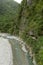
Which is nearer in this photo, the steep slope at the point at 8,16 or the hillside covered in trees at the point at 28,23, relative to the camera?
the hillside covered in trees at the point at 28,23

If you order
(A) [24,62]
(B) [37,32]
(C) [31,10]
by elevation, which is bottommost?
(A) [24,62]

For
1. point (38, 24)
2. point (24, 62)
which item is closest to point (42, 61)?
point (24, 62)

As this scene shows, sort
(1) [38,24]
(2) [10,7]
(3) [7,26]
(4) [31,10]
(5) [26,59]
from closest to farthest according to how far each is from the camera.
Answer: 1. (5) [26,59]
2. (1) [38,24]
3. (4) [31,10]
4. (3) [7,26]
5. (2) [10,7]

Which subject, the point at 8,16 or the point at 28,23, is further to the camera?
the point at 8,16

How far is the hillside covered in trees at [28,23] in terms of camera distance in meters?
38.3

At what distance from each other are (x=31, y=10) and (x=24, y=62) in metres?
35.7

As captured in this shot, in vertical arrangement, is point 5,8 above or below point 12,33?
above

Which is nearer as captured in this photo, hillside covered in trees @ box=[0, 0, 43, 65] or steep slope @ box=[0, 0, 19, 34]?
hillside covered in trees @ box=[0, 0, 43, 65]

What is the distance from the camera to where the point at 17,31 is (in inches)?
3268

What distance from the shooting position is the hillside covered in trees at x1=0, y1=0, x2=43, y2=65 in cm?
3831

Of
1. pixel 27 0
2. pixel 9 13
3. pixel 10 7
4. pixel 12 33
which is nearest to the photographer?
pixel 27 0

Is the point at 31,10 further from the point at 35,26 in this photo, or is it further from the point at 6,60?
the point at 6,60

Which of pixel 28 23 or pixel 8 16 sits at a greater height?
pixel 8 16

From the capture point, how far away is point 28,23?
212ft
